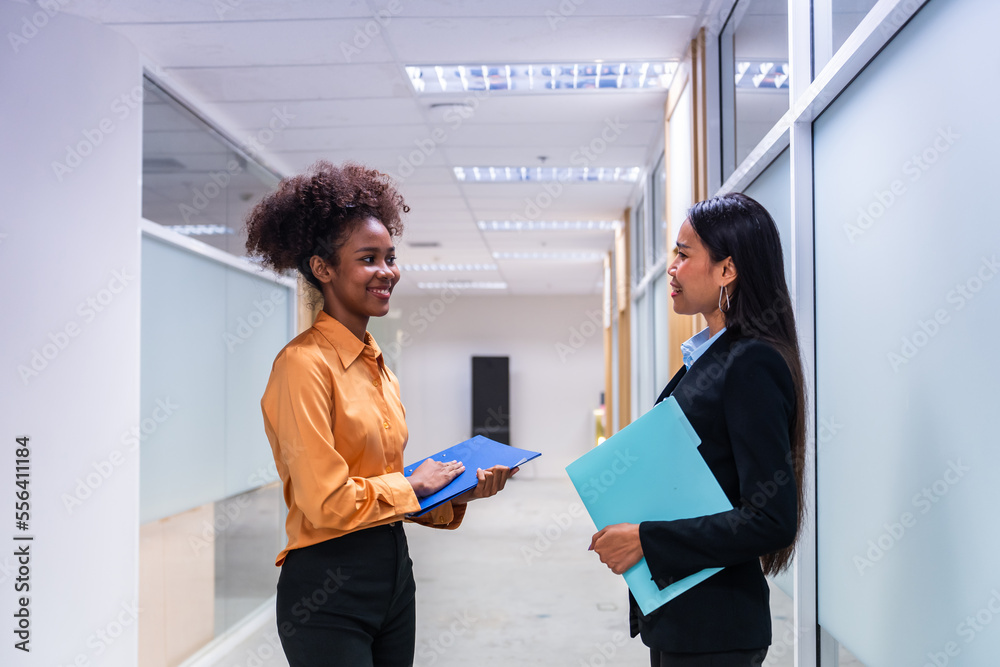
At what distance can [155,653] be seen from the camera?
12.0ft

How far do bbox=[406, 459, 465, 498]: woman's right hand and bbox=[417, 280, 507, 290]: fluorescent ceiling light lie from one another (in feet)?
34.3

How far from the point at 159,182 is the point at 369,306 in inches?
102

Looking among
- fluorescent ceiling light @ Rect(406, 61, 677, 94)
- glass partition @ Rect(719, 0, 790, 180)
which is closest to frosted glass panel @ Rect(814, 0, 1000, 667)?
glass partition @ Rect(719, 0, 790, 180)

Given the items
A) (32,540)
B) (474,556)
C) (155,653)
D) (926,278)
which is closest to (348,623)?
(926,278)

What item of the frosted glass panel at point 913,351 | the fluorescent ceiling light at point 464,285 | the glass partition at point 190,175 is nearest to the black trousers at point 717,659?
the frosted glass panel at point 913,351

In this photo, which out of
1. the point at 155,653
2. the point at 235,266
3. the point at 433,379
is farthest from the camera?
the point at 433,379

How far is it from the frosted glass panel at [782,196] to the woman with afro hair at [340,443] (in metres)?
1.19

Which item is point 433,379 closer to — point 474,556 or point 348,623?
point 474,556

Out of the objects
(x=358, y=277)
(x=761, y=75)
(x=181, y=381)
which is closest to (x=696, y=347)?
(x=358, y=277)

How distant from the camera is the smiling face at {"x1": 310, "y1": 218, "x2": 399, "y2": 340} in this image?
5.24 ft

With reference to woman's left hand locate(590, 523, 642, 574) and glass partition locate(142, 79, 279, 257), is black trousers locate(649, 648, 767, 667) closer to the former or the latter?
woman's left hand locate(590, 523, 642, 574)

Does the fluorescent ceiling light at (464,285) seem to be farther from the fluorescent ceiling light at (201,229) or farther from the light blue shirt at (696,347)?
the light blue shirt at (696,347)

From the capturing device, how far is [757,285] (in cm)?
134

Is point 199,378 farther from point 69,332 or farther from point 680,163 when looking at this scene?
point 680,163
